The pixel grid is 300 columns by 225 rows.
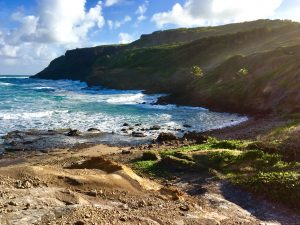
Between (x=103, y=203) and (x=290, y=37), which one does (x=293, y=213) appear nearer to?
(x=103, y=203)

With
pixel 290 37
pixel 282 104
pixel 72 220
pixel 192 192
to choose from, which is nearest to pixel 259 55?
pixel 282 104

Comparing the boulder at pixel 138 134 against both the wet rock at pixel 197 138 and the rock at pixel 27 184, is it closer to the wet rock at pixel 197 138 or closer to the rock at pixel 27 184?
the wet rock at pixel 197 138

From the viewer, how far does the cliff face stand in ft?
182

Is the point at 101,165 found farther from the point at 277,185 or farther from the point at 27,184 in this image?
the point at 277,185

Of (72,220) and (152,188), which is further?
(152,188)

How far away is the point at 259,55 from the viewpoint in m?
70.9

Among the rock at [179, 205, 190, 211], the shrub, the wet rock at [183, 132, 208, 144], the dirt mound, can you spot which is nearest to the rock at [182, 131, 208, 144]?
the wet rock at [183, 132, 208, 144]

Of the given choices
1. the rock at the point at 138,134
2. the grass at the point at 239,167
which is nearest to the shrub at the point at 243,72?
the rock at the point at 138,134

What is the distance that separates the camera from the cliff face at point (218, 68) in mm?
55562

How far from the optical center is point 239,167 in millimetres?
20594

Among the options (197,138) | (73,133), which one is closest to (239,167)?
(197,138)

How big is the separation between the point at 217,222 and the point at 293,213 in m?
3.23

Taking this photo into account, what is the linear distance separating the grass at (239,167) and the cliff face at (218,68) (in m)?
27.9

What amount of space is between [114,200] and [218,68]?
64.2m
